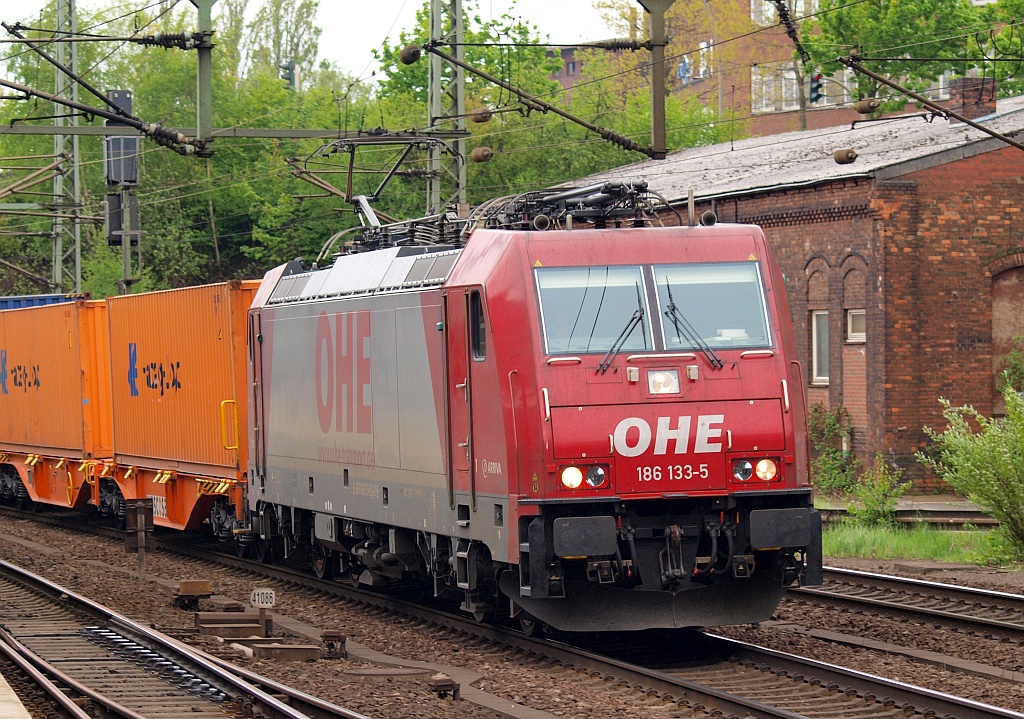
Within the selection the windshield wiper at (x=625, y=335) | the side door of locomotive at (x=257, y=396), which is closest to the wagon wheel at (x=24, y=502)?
the side door of locomotive at (x=257, y=396)

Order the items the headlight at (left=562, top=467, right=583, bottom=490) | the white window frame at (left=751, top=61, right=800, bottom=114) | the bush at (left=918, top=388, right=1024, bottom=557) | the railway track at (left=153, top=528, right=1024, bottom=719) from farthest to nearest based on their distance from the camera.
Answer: the white window frame at (left=751, top=61, right=800, bottom=114) < the bush at (left=918, top=388, right=1024, bottom=557) < the headlight at (left=562, top=467, right=583, bottom=490) < the railway track at (left=153, top=528, right=1024, bottom=719)

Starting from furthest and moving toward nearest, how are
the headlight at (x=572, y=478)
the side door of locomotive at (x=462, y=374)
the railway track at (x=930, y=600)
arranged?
the railway track at (x=930, y=600)
the side door of locomotive at (x=462, y=374)
the headlight at (x=572, y=478)

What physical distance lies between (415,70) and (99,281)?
21196mm

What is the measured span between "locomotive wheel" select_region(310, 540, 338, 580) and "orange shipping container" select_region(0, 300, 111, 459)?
815cm

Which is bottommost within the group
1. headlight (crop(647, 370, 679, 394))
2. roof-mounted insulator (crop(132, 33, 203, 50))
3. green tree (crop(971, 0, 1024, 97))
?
headlight (crop(647, 370, 679, 394))

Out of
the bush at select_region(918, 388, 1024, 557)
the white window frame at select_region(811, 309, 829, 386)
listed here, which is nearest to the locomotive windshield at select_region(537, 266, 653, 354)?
the bush at select_region(918, 388, 1024, 557)

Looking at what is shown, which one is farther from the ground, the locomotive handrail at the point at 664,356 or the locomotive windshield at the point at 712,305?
the locomotive windshield at the point at 712,305

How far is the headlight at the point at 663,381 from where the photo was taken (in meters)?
11.1

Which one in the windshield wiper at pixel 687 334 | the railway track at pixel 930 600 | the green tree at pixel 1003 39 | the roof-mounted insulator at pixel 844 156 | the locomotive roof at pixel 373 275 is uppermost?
the green tree at pixel 1003 39

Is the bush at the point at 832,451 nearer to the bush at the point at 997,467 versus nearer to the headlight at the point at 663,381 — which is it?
the bush at the point at 997,467

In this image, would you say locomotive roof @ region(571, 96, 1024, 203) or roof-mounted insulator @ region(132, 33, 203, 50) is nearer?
roof-mounted insulator @ region(132, 33, 203, 50)

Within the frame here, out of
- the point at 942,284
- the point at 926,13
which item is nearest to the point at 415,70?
the point at 926,13

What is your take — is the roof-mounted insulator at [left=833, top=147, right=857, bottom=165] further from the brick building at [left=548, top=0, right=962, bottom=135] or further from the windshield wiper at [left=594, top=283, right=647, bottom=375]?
the brick building at [left=548, top=0, right=962, bottom=135]

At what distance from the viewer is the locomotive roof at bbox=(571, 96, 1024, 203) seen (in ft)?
85.1
